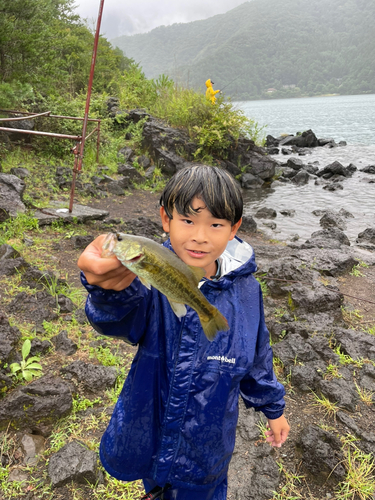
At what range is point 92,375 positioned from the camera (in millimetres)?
3221

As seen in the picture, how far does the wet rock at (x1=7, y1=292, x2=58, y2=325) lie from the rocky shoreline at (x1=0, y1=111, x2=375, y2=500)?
0.01 m

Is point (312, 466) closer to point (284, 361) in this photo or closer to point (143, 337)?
point (284, 361)

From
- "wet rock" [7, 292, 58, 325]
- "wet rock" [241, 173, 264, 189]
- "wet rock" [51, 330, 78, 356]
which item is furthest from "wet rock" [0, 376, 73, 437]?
"wet rock" [241, 173, 264, 189]

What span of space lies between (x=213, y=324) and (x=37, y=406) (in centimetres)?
217

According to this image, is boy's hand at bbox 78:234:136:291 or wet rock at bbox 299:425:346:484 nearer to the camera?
boy's hand at bbox 78:234:136:291

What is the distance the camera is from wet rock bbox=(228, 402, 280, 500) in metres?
2.56

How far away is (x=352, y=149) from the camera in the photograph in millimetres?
27000

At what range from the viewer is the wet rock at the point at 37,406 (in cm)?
266

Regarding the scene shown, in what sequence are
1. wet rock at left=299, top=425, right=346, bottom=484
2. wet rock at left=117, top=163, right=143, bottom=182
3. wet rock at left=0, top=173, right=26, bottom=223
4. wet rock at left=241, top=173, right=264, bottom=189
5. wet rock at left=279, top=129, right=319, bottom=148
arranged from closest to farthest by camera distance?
wet rock at left=299, top=425, right=346, bottom=484 → wet rock at left=0, top=173, right=26, bottom=223 → wet rock at left=117, top=163, right=143, bottom=182 → wet rock at left=241, top=173, right=264, bottom=189 → wet rock at left=279, top=129, right=319, bottom=148

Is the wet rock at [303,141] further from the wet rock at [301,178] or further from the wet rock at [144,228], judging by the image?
the wet rock at [144,228]

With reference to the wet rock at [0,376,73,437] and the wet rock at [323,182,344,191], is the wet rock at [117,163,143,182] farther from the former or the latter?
the wet rock at [0,376,73,437]

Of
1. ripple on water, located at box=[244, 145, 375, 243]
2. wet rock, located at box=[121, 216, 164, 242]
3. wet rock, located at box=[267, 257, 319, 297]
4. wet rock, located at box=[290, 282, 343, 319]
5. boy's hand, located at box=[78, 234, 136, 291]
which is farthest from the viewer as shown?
ripple on water, located at box=[244, 145, 375, 243]

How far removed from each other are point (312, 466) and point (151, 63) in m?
139

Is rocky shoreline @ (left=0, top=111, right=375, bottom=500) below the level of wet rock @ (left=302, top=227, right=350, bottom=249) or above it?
below
